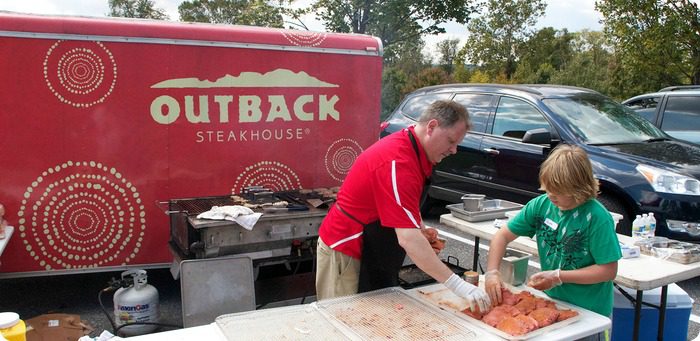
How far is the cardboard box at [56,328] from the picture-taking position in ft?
12.1

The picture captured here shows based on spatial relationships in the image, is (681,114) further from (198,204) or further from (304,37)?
(198,204)

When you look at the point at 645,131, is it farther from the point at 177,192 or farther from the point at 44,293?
the point at 44,293

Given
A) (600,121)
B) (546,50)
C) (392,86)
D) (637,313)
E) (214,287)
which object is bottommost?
(214,287)

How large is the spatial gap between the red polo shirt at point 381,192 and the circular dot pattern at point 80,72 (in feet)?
7.59

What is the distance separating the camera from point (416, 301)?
251 centimetres

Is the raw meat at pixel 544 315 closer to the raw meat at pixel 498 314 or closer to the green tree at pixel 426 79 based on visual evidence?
the raw meat at pixel 498 314

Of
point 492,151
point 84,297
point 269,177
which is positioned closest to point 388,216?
point 269,177

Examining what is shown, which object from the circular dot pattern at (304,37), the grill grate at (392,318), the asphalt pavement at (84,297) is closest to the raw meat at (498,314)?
the grill grate at (392,318)

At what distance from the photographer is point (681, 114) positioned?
7.59m

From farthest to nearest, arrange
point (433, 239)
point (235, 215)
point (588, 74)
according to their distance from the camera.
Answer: point (588, 74) < point (235, 215) < point (433, 239)

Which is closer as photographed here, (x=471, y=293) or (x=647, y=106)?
(x=471, y=293)

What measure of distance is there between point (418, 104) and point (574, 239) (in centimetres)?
526

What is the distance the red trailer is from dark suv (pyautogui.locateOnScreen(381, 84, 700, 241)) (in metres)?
2.18

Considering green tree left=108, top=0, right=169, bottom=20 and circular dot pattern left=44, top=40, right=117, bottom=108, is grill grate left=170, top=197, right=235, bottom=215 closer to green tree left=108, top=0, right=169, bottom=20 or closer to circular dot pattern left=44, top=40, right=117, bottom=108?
circular dot pattern left=44, top=40, right=117, bottom=108
